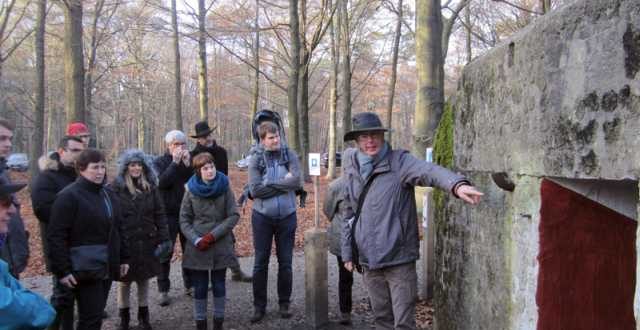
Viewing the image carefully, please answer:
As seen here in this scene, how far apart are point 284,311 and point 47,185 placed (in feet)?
8.46

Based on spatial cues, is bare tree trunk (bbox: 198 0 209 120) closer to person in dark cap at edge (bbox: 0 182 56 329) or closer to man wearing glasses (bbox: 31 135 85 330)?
man wearing glasses (bbox: 31 135 85 330)

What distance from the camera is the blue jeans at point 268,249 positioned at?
4973 millimetres

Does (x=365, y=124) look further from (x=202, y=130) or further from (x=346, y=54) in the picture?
(x=346, y=54)

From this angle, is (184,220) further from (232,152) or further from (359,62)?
(232,152)

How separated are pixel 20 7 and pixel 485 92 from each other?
17120 mm

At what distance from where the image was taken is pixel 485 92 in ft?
10.5

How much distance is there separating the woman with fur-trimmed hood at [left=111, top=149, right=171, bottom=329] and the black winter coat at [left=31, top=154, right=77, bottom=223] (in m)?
0.46

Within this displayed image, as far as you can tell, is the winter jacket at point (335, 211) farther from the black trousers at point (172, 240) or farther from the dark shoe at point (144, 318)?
the dark shoe at point (144, 318)

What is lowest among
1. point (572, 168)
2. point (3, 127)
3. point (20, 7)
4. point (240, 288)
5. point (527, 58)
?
point (240, 288)

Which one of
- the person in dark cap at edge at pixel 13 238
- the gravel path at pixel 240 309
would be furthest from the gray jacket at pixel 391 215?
the person in dark cap at edge at pixel 13 238

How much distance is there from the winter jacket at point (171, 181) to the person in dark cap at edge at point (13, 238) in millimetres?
1759

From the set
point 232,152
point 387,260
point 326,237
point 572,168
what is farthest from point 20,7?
point 232,152

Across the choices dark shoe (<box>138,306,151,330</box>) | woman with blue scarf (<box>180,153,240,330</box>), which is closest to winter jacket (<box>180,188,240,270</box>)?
woman with blue scarf (<box>180,153,240,330</box>)

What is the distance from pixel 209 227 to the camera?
15.4 feet
